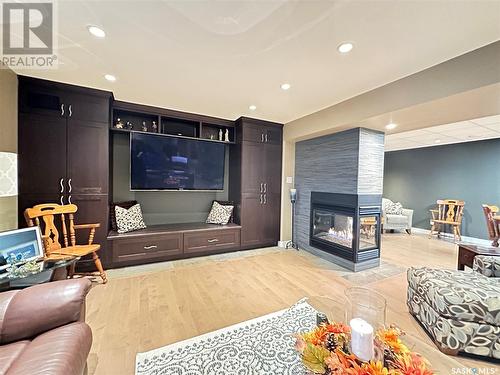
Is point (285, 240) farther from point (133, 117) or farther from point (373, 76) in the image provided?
point (133, 117)

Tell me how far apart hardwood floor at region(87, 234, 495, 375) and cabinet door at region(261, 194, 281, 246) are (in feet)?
1.37

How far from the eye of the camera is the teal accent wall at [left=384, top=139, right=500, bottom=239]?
5.08m

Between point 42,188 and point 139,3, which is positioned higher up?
point 139,3

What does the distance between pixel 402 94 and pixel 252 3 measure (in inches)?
76.1

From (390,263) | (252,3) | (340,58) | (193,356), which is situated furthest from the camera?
(390,263)

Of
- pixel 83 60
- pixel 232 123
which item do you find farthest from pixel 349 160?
pixel 83 60

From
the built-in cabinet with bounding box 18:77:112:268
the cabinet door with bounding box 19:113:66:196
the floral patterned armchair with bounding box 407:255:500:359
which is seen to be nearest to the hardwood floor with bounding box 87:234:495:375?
the floral patterned armchair with bounding box 407:255:500:359

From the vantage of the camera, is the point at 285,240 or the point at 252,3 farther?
the point at 285,240

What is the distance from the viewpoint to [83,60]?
2.14 metres

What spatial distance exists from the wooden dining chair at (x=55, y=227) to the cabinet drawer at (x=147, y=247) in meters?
0.37

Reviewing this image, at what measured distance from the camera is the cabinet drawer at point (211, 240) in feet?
11.6

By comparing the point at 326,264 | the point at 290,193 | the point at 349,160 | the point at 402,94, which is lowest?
the point at 326,264

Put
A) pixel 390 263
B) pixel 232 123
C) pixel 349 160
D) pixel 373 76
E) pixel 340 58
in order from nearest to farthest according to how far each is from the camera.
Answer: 1. pixel 340 58
2. pixel 373 76
3. pixel 349 160
4. pixel 390 263
5. pixel 232 123

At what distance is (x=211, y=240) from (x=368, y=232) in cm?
259
